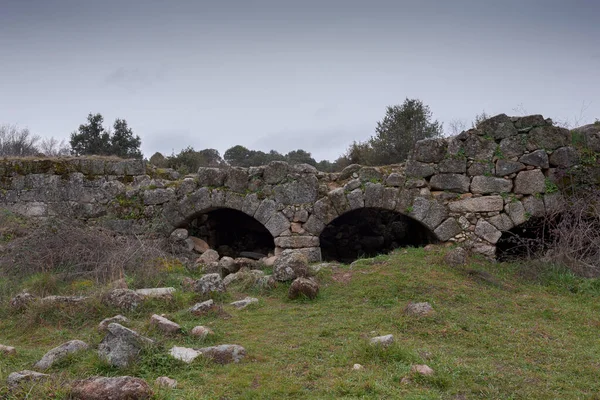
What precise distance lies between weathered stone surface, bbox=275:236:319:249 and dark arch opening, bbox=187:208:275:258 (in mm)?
1830

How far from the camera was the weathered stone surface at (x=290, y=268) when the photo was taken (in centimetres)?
759

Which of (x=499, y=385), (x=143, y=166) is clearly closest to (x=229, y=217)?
(x=143, y=166)

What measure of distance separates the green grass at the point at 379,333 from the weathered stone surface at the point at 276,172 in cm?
271

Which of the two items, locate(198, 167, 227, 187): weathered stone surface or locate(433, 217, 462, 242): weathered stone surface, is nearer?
locate(433, 217, 462, 242): weathered stone surface

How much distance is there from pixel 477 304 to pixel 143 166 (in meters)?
7.71

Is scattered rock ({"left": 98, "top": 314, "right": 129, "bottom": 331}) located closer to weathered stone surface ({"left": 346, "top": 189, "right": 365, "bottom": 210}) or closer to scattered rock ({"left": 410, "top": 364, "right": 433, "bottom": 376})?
scattered rock ({"left": 410, "top": 364, "right": 433, "bottom": 376})

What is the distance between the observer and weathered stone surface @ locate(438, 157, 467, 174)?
984 cm

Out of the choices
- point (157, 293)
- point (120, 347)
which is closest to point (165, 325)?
point (120, 347)

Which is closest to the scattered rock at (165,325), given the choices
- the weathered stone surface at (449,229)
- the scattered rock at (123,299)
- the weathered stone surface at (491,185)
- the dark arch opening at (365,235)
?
the scattered rock at (123,299)

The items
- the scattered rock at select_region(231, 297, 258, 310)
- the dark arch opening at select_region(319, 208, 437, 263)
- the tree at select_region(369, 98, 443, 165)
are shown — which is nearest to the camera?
the scattered rock at select_region(231, 297, 258, 310)

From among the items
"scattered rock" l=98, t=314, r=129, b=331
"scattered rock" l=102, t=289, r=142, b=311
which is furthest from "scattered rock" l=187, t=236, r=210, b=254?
"scattered rock" l=98, t=314, r=129, b=331

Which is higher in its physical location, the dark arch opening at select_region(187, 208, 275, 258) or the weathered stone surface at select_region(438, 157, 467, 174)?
the weathered stone surface at select_region(438, 157, 467, 174)

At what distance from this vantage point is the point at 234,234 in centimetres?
1282

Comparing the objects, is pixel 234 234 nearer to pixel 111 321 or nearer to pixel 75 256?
pixel 75 256
